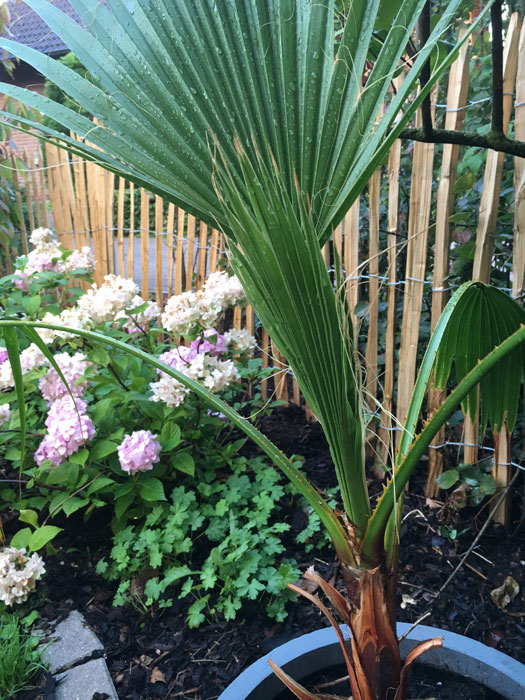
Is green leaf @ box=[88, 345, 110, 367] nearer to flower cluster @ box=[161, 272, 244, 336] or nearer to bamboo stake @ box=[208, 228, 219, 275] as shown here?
flower cluster @ box=[161, 272, 244, 336]

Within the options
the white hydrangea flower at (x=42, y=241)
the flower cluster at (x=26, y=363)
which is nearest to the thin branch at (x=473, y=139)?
the flower cluster at (x=26, y=363)

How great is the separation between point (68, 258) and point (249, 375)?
4.45ft

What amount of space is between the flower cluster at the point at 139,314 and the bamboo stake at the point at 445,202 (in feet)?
3.86

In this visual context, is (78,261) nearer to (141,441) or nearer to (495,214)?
(141,441)

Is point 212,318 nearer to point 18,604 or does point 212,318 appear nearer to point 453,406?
point 18,604

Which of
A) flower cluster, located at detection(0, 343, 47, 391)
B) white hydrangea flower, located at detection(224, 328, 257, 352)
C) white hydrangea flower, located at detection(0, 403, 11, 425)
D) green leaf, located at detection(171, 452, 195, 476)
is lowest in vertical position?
green leaf, located at detection(171, 452, 195, 476)

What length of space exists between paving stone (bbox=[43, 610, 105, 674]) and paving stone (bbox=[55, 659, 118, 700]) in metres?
0.03

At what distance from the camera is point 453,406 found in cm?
79

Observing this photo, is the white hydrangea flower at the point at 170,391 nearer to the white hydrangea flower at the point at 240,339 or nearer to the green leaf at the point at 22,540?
the white hydrangea flower at the point at 240,339

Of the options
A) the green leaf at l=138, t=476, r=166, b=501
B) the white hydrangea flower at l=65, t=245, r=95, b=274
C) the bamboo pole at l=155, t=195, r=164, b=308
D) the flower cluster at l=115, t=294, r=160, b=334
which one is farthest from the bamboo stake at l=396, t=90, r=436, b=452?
the bamboo pole at l=155, t=195, r=164, b=308

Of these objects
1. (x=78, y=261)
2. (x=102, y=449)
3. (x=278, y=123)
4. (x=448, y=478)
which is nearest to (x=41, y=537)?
(x=102, y=449)

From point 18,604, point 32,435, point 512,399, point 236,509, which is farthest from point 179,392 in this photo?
point 512,399

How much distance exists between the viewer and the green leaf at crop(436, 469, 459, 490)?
1.90 meters

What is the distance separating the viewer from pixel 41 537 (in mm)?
1741
